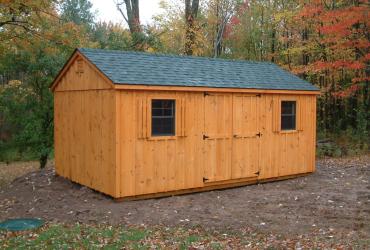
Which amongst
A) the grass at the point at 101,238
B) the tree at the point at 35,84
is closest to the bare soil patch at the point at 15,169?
the tree at the point at 35,84

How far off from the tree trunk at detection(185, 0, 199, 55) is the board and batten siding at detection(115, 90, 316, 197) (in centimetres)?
1345

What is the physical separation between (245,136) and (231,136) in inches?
18.6

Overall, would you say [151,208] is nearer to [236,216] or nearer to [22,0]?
[236,216]

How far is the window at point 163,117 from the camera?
9.92m

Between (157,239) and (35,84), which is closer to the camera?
(157,239)

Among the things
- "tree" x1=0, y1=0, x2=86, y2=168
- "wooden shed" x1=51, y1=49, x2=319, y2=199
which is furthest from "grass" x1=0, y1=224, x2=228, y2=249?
"tree" x1=0, y1=0, x2=86, y2=168

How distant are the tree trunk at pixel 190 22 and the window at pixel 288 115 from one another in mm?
13437

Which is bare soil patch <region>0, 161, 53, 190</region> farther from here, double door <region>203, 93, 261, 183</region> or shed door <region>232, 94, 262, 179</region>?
shed door <region>232, 94, 262, 179</region>

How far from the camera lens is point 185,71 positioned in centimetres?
1106

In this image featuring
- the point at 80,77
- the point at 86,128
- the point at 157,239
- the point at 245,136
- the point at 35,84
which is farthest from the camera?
the point at 35,84

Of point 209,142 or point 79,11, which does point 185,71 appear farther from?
point 79,11

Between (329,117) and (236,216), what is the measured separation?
17541 millimetres

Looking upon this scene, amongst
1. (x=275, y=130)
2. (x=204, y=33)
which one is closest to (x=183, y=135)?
(x=275, y=130)

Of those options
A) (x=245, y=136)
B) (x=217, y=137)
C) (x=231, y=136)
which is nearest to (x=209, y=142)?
(x=217, y=137)
